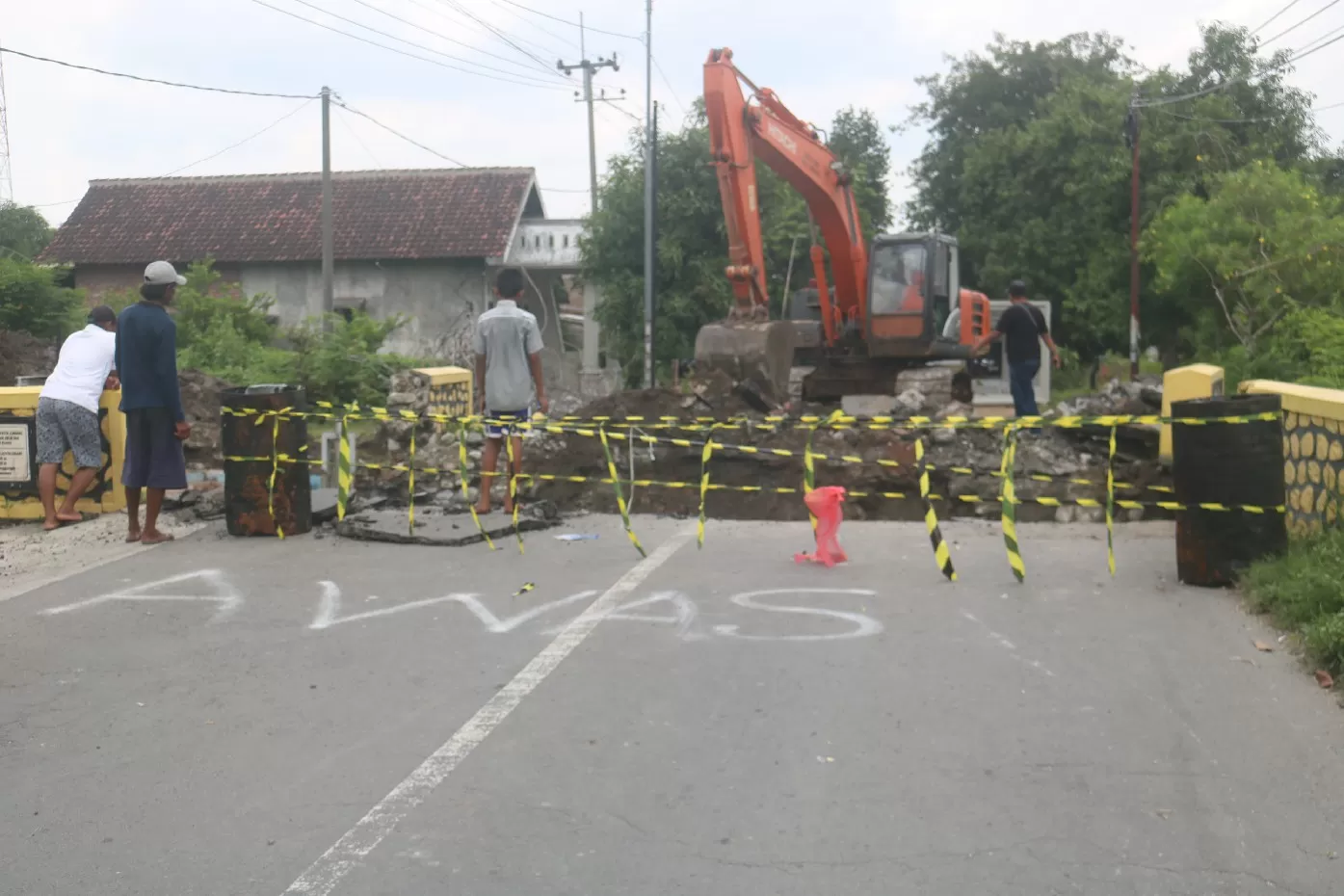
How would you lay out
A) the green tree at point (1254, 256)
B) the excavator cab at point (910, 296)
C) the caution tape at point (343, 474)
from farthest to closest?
the green tree at point (1254, 256), the excavator cab at point (910, 296), the caution tape at point (343, 474)

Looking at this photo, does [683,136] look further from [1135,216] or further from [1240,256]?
[1240,256]

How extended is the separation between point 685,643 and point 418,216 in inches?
1321

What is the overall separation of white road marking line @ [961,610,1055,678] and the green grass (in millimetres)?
1231

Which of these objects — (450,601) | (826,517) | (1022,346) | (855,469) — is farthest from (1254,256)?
(450,601)

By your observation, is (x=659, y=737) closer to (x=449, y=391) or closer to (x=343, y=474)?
(x=343, y=474)

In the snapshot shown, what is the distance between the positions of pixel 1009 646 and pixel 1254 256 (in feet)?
61.1

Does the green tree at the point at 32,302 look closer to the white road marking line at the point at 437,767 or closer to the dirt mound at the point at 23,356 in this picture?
the dirt mound at the point at 23,356

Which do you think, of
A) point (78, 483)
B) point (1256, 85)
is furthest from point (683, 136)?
point (78, 483)

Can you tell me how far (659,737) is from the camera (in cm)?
533

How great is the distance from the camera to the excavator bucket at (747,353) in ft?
56.4

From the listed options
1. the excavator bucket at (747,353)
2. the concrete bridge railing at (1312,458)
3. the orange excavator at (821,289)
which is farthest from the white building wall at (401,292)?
the concrete bridge railing at (1312,458)

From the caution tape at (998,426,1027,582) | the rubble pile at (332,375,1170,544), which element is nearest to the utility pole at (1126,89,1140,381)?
the rubble pile at (332,375,1170,544)

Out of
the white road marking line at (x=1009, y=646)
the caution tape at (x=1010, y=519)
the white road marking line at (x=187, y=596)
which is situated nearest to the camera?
the white road marking line at (x=1009, y=646)

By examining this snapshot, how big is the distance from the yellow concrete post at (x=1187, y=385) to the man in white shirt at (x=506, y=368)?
5.86m
